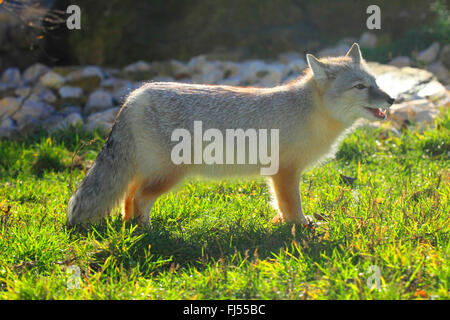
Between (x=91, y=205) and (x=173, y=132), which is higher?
(x=173, y=132)

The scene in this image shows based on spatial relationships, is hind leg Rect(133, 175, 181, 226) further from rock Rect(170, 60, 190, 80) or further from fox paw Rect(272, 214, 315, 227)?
rock Rect(170, 60, 190, 80)

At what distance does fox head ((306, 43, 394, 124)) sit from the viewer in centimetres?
443

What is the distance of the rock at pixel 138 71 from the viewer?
34.1 ft

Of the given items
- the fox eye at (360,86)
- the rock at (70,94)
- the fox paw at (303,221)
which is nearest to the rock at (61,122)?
the rock at (70,94)

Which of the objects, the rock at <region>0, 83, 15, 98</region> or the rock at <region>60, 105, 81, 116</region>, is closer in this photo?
the rock at <region>60, 105, 81, 116</region>

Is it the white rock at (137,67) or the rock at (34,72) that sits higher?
the white rock at (137,67)

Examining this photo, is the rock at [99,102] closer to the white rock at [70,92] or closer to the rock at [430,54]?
the white rock at [70,92]

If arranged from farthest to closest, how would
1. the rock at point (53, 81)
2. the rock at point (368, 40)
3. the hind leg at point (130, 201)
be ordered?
the rock at point (368, 40), the rock at point (53, 81), the hind leg at point (130, 201)

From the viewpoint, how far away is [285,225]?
177 inches

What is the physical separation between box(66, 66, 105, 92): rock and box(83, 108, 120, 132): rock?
4.44 ft

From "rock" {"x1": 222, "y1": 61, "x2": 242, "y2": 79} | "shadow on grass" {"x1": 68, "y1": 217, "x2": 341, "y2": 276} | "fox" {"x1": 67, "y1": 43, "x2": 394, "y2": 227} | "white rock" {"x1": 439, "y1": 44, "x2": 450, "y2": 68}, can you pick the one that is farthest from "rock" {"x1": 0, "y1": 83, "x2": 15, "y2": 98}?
"white rock" {"x1": 439, "y1": 44, "x2": 450, "y2": 68}

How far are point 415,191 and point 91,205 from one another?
3340 mm

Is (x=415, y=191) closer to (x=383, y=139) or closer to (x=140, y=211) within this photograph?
(x=383, y=139)

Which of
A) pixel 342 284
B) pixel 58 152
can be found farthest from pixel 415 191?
pixel 58 152
